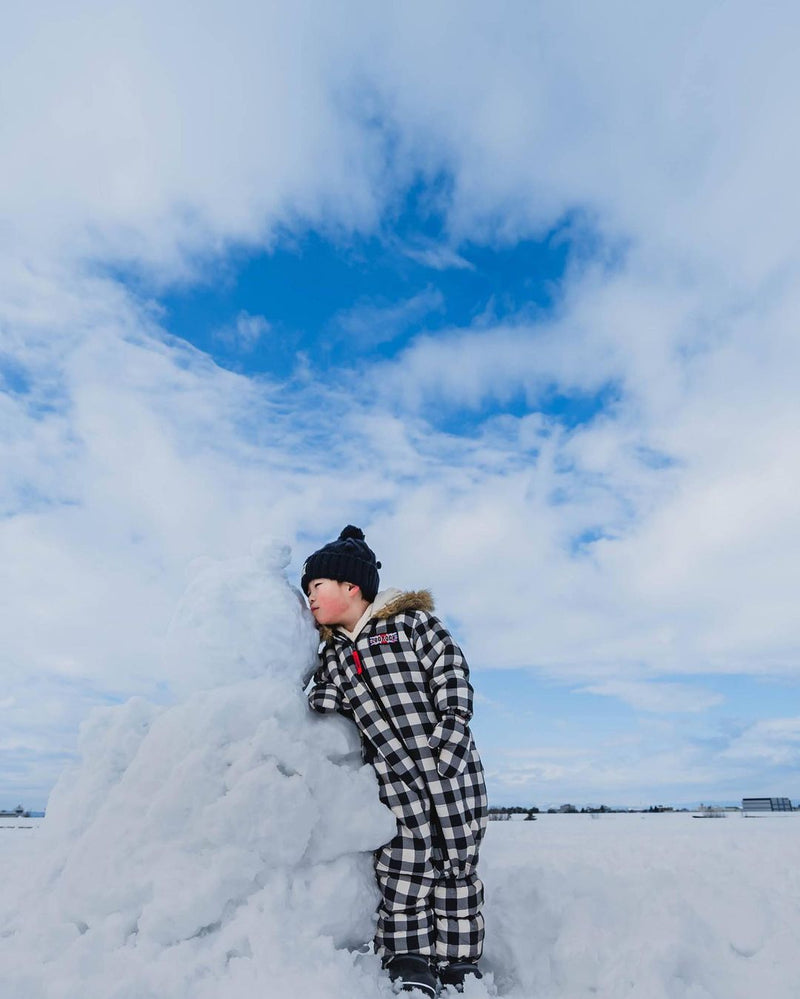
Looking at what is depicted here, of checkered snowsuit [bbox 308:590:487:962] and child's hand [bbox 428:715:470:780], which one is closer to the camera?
checkered snowsuit [bbox 308:590:487:962]

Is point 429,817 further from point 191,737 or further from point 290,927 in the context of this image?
point 191,737

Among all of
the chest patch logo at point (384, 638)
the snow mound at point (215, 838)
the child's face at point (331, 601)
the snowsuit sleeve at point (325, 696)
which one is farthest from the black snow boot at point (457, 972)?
the child's face at point (331, 601)

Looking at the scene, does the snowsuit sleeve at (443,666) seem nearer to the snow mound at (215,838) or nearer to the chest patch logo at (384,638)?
the chest patch logo at (384,638)

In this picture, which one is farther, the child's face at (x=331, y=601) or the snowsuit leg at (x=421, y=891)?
the child's face at (x=331, y=601)

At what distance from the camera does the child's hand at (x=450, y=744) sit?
296 cm

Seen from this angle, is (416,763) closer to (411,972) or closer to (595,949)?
(411,972)

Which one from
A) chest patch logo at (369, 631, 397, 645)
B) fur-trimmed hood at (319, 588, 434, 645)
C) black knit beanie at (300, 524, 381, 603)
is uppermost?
black knit beanie at (300, 524, 381, 603)

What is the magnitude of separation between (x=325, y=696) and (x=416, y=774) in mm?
496

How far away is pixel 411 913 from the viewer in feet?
9.41

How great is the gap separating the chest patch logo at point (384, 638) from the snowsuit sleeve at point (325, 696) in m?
0.25

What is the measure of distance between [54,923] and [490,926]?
5.70ft

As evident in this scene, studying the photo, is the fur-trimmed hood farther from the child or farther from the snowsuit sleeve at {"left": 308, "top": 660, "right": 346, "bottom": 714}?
the snowsuit sleeve at {"left": 308, "top": 660, "right": 346, "bottom": 714}

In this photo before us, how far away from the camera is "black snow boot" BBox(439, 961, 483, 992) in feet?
9.00

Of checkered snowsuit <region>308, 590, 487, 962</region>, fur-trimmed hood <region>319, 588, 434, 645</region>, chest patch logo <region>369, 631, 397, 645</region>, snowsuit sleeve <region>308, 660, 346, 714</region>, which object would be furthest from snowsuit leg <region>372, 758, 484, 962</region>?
fur-trimmed hood <region>319, 588, 434, 645</region>
